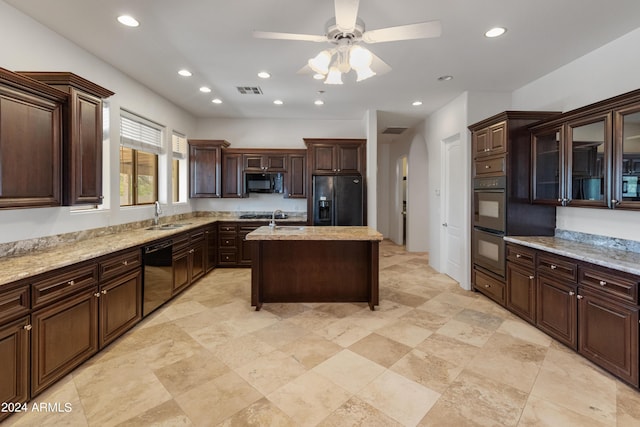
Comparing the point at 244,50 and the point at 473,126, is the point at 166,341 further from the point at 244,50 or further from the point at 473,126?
the point at 473,126

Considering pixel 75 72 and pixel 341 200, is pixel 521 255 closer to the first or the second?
pixel 341 200

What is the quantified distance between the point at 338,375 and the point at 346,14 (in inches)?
104

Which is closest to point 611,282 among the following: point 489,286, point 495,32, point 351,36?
point 489,286

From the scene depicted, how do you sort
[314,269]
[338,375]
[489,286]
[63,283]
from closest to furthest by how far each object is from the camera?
[63,283] → [338,375] → [314,269] → [489,286]

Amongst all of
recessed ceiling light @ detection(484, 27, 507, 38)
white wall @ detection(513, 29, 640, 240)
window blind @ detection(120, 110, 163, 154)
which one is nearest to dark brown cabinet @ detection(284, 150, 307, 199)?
window blind @ detection(120, 110, 163, 154)

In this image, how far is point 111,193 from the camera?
357 cm

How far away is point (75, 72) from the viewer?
3088 mm

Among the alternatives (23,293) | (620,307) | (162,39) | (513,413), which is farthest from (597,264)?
(162,39)

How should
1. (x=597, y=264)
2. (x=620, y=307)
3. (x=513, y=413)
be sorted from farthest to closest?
(x=597, y=264) < (x=620, y=307) < (x=513, y=413)

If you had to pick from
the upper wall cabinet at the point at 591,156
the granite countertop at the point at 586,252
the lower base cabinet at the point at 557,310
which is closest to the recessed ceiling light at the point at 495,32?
the upper wall cabinet at the point at 591,156

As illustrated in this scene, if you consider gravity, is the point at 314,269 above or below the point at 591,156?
below

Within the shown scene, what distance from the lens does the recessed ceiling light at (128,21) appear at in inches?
103

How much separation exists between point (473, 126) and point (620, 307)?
2.78 meters

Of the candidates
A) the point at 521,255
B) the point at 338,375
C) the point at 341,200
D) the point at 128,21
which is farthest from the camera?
the point at 341,200
